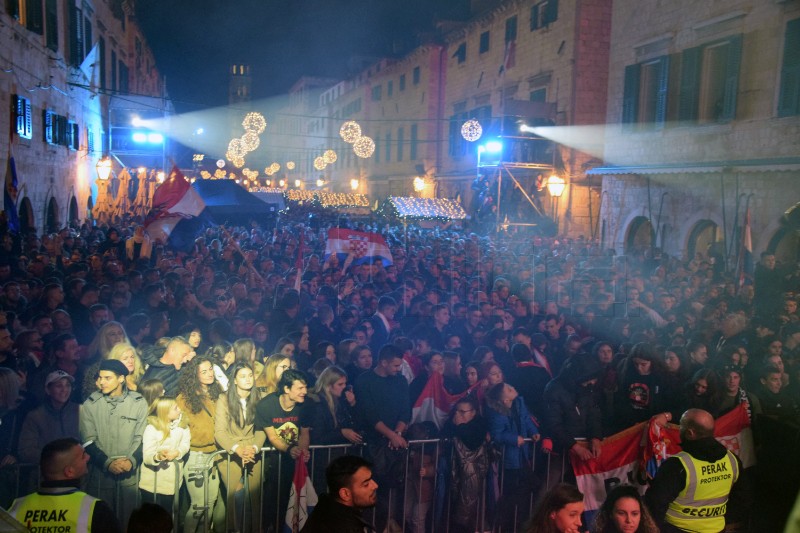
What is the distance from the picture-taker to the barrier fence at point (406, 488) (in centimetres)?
550

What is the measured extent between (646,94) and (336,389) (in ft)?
55.6

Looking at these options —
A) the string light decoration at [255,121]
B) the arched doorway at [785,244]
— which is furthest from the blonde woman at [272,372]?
the string light decoration at [255,121]

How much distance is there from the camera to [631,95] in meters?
20.1

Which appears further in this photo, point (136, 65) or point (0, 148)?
point (136, 65)

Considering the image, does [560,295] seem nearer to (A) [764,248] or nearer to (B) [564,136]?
(A) [764,248]

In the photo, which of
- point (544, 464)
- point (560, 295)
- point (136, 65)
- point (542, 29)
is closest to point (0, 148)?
point (560, 295)

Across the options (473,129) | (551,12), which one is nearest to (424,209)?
(473,129)

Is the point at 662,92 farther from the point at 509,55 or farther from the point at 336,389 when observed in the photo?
the point at 336,389

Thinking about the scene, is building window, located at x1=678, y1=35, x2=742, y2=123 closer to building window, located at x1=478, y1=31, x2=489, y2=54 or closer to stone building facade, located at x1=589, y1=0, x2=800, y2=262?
stone building facade, located at x1=589, y1=0, x2=800, y2=262

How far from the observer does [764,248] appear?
15.0 meters

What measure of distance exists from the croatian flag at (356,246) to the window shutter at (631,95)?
10501 mm

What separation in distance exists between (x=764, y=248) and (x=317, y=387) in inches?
501

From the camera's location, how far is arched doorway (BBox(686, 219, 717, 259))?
17.2 metres

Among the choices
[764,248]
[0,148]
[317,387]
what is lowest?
[317,387]
